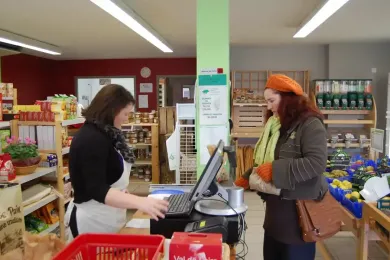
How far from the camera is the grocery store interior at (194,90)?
125 inches

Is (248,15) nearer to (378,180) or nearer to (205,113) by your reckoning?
(205,113)

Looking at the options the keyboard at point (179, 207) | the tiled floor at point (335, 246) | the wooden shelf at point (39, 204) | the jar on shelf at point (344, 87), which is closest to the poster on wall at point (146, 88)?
the jar on shelf at point (344, 87)

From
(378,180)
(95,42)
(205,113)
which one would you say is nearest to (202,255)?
(378,180)

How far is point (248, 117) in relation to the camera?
6.93 metres

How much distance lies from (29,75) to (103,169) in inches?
317

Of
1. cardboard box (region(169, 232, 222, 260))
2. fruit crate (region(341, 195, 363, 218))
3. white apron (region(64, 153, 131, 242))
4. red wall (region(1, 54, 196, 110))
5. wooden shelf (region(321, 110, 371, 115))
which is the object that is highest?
red wall (region(1, 54, 196, 110))

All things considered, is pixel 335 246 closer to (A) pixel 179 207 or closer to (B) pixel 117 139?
(A) pixel 179 207

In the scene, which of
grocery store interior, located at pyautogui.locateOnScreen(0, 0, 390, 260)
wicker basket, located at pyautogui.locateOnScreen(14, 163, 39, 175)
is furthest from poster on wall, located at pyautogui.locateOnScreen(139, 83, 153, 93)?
wicker basket, located at pyautogui.locateOnScreen(14, 163, 39, 175)

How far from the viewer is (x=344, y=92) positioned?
659 cm

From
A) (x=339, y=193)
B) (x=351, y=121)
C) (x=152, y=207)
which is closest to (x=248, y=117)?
(x=351, y=121)

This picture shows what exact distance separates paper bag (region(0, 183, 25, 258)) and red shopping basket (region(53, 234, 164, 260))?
52.8 inches

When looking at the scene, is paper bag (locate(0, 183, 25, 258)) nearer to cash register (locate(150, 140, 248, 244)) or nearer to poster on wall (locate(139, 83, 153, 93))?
cash register (locate(150, 140, 248, 244))

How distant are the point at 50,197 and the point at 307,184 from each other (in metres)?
2.57

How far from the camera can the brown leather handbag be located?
1.81 metres
